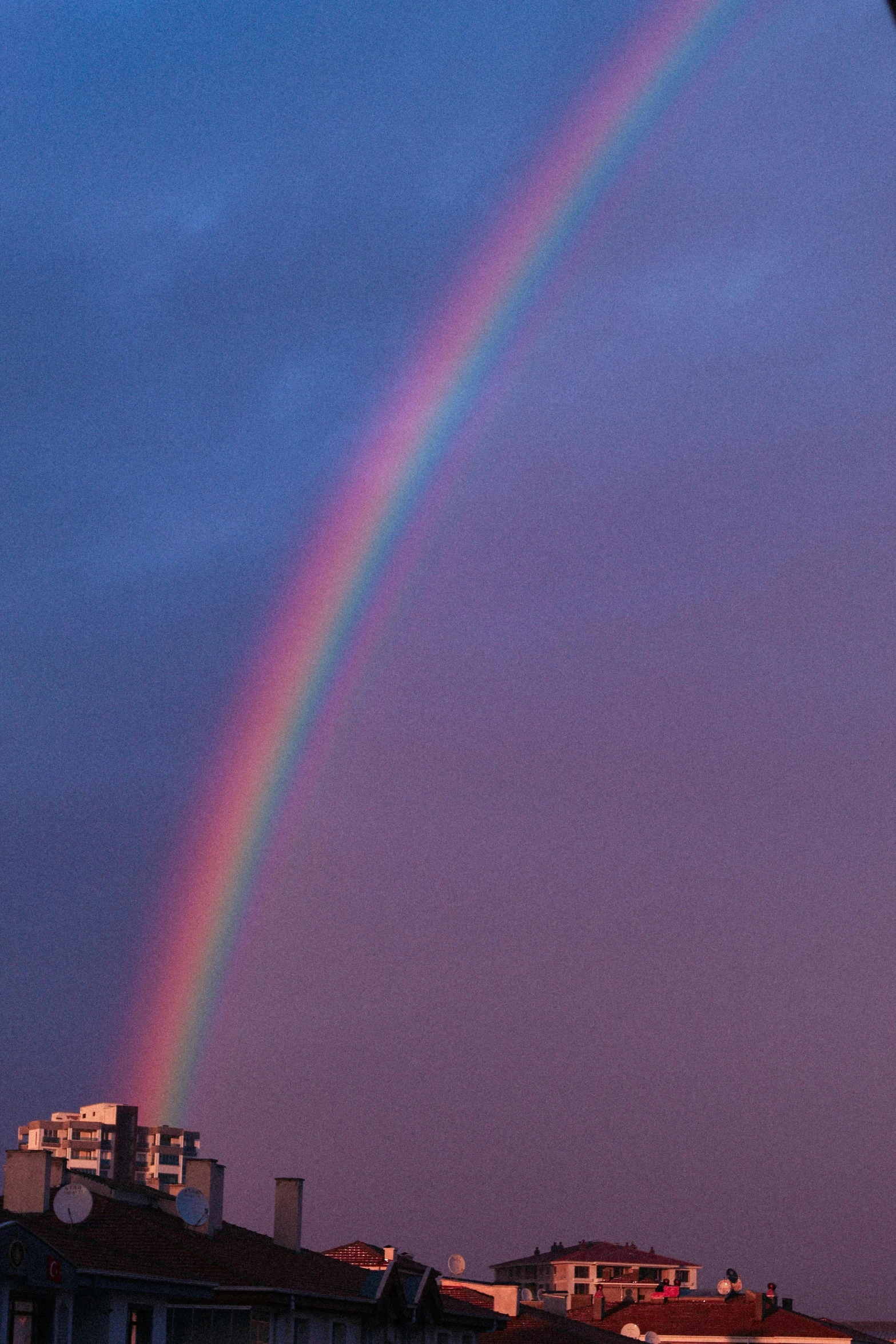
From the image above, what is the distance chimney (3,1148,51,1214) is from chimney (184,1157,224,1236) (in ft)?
29.0

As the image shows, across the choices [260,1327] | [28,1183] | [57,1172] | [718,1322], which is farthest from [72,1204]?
[718,1322]

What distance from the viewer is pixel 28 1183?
4297cm

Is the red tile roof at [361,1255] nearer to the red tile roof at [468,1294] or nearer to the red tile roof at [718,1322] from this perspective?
the red tile roof at [468,1294]

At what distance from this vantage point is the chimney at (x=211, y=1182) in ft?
170

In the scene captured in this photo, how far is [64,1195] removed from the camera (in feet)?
133

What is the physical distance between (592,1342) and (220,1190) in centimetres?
1976

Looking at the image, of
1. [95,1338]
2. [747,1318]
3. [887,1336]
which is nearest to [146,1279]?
[95,1338]

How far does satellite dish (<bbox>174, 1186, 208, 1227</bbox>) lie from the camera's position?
155 feet

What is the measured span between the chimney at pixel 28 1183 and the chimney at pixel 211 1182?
884cm

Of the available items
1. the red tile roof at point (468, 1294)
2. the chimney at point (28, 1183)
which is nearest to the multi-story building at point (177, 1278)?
the chimney at point (28, 1183)

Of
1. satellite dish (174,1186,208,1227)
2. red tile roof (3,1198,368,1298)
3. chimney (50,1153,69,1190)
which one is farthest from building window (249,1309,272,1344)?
chimney (50,1153,69,1190)

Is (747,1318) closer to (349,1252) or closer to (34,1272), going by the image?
(349,1252)

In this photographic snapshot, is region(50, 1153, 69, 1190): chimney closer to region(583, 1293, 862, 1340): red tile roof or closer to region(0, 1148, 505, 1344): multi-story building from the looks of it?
region(0, 1148, 505, 1344): multi-story building

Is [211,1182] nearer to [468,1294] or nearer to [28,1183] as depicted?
[28,1183]
